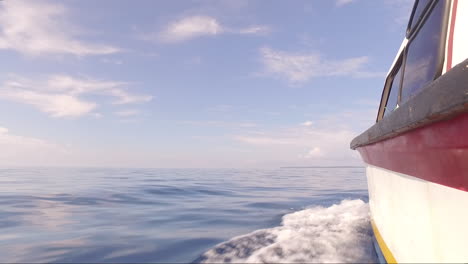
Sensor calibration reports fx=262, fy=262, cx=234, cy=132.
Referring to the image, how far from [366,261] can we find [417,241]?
1.36 meters

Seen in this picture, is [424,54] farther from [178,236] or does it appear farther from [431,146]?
[178,236]

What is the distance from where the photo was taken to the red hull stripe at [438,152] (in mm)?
1169

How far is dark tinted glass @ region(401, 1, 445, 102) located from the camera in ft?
6.18

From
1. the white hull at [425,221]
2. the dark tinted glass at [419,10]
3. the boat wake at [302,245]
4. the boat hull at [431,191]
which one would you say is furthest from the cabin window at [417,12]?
the boat wake at [302,245]

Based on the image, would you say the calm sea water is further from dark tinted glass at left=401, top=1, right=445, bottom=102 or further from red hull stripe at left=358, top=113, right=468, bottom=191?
dark tinted glass at left=401, top=1, right=445, bottom=102

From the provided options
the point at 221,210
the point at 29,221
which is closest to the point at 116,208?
the point at 29,221

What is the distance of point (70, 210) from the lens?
6.45 metres

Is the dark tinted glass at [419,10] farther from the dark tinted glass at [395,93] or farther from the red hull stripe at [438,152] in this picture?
the red hull stripe at [438,152]

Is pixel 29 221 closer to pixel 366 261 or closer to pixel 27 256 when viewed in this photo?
pixel 27 256

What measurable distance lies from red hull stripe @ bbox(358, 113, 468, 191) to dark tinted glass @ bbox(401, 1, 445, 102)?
1.77 feet

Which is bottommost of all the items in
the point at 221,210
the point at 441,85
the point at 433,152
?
the point at 221,210

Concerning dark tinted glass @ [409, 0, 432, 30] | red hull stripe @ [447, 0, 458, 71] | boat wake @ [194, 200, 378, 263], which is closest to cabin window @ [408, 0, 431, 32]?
dark tinted glass @ [409, 0, 432, 30]

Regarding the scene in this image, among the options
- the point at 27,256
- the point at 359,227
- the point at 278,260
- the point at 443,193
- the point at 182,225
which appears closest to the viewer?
the point at 443,193

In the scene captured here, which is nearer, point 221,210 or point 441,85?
point 441,85
